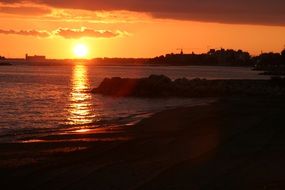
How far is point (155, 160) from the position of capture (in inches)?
553

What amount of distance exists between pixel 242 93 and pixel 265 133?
101 feet

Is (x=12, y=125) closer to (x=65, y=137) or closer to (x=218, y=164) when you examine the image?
(x=65, y=137)

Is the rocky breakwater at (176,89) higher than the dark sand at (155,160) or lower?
lower

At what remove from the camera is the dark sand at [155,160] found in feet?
38.0

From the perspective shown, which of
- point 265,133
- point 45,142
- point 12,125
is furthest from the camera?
point 12,125

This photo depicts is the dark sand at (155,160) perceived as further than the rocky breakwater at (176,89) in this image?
No

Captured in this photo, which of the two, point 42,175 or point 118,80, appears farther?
point 118,80

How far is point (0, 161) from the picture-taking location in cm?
1414

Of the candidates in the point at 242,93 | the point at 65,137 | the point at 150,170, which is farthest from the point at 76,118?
the point at 242,93

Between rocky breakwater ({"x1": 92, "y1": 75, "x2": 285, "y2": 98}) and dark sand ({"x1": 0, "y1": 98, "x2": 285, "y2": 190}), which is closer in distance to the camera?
dark sand ({"x1": 0, "y1": 98, "x2": 285, "y2": 190})

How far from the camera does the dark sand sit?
11586 millimetres

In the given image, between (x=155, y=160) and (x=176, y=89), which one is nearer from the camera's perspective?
(x=155, y=160)

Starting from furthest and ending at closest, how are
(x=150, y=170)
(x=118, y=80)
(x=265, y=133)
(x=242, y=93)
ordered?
1. (x=118, y=80)
2. (x=242, y=93)
3. (x=265, y=133)
4. (x=150, y=170)

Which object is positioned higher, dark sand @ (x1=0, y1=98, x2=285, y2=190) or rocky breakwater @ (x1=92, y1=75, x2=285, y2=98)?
dark sand @ (x1=0, y1=98, x2=285, y2=190)
